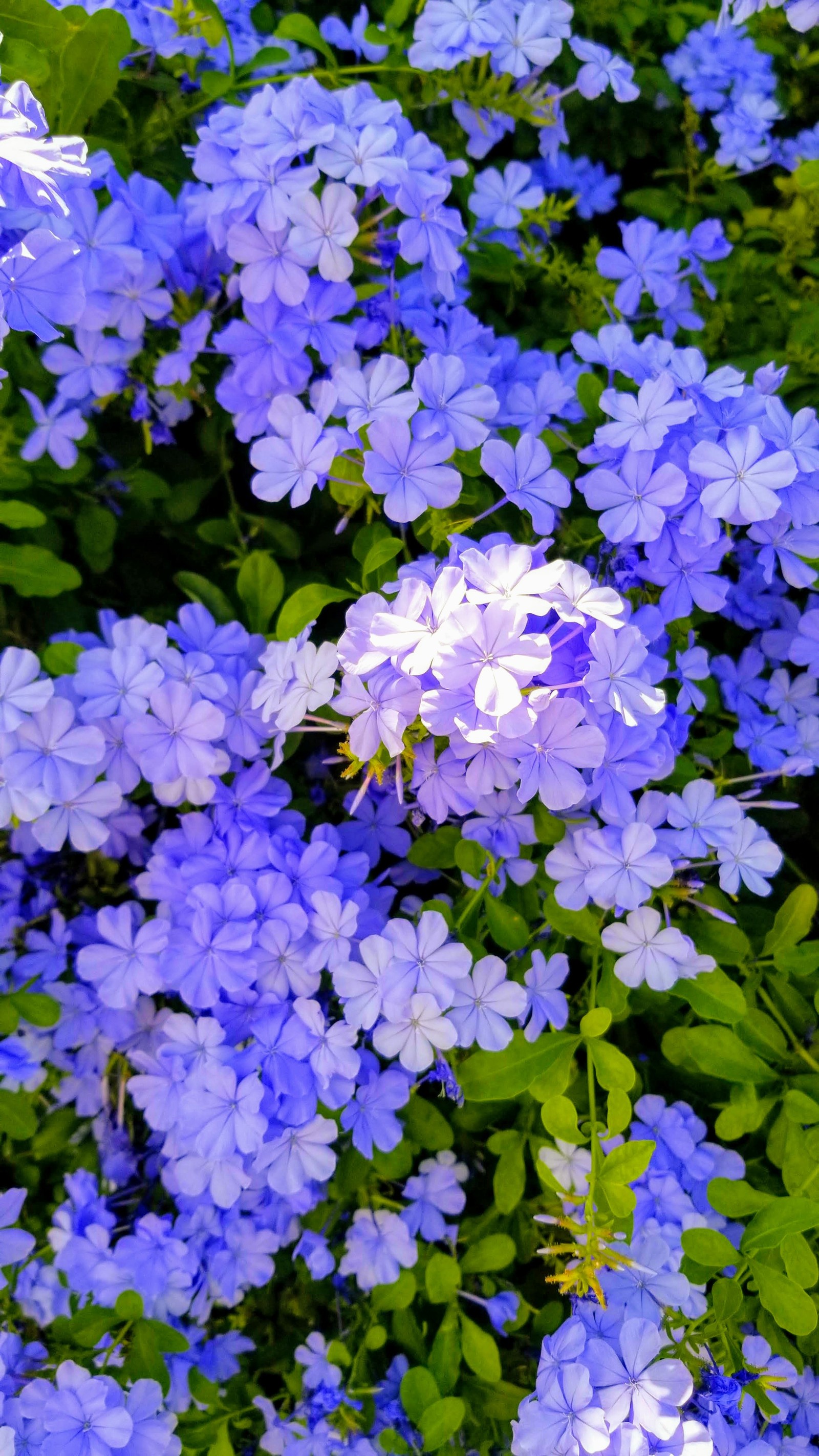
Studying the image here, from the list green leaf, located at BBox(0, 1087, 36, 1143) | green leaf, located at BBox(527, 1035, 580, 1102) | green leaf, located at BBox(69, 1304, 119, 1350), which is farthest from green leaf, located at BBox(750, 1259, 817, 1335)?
green leaf, located at BBox(0, 1087, 36, 1143)

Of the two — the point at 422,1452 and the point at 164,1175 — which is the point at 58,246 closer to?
the point at 164,1175

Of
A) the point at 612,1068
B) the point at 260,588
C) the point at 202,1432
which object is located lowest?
the point at 202,1432

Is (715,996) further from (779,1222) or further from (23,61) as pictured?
(23,61)

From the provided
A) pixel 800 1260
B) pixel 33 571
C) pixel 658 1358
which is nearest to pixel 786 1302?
pixel 800 1260

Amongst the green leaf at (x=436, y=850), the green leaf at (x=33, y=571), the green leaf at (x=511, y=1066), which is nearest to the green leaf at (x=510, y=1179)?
the green leaf at (x=511, y=1066)

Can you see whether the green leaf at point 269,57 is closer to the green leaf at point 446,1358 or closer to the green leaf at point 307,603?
the green leaf at point 307,603

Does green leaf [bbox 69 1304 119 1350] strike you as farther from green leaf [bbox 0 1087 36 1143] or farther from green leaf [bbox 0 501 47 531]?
green leaf [bbox 0 501 47 531]
